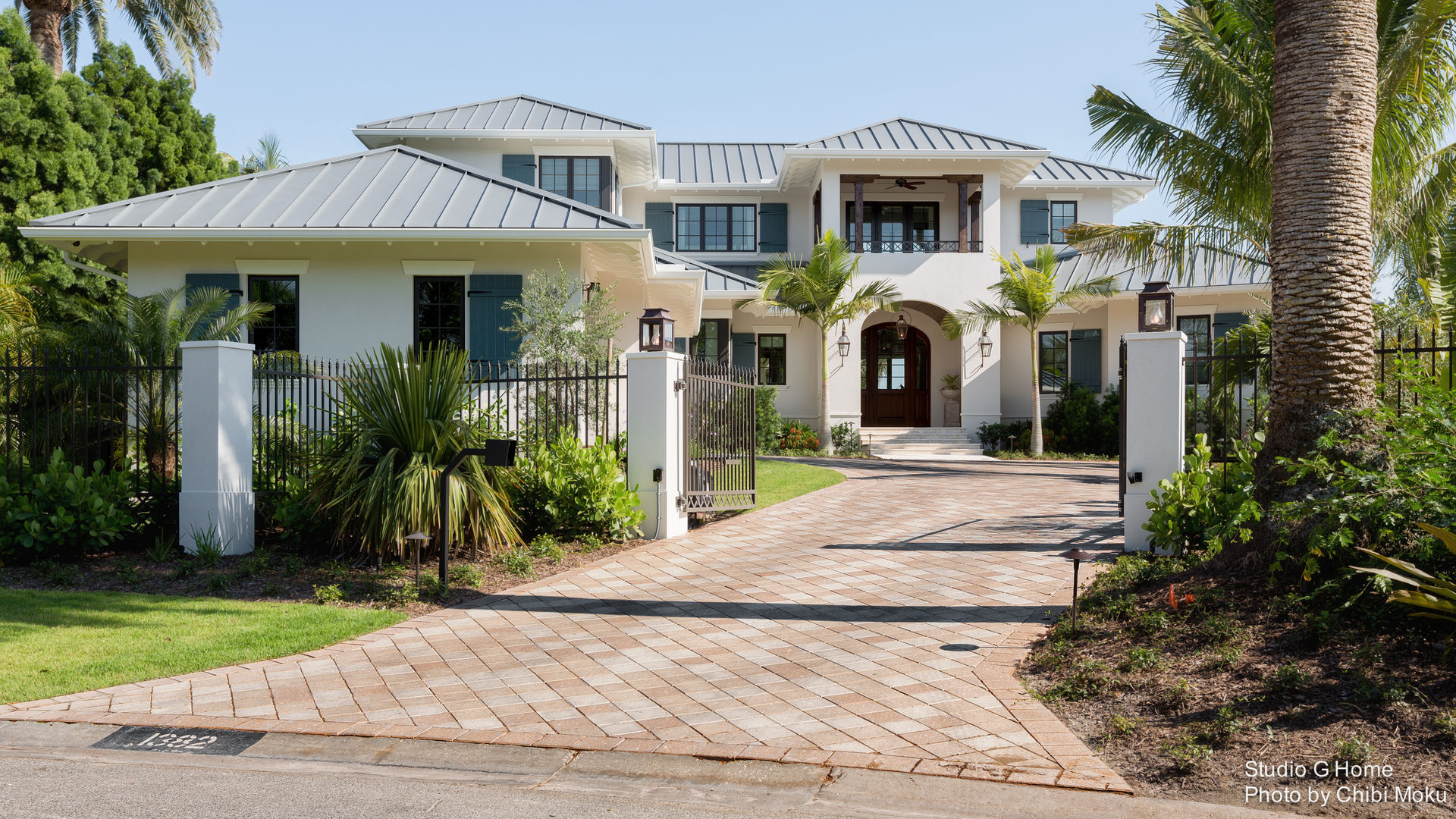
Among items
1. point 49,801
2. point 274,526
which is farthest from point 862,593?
point 274,526

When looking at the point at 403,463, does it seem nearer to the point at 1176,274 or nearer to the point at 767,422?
the point at 767,422

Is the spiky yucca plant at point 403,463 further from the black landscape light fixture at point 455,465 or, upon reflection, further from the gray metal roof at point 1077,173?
the gray metal roof at point 1077,173

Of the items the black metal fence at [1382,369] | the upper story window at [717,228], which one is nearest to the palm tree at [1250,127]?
the black metal fence at [1382,369]

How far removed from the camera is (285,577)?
8039 millimetres

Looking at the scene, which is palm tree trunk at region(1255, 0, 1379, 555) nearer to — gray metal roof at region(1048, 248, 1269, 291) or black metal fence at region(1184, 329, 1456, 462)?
black metal fence at region(1184, 329, 1456, 462)

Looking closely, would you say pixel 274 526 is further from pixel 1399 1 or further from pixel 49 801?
pixel 1399 1

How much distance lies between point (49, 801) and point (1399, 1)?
541 inches

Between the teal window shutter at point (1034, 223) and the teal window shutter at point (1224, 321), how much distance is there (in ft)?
17.2

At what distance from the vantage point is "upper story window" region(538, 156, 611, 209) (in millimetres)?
21438

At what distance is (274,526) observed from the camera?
938cm

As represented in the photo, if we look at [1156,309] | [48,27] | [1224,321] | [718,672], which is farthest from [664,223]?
[718,672]

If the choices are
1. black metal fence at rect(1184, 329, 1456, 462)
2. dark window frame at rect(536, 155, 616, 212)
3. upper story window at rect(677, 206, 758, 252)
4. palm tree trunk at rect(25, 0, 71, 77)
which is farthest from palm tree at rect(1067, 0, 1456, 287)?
palm tree trunk at rect(25, 0, 71, 77)

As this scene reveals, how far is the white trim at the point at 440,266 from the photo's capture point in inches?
553

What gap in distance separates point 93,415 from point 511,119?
13978mm
